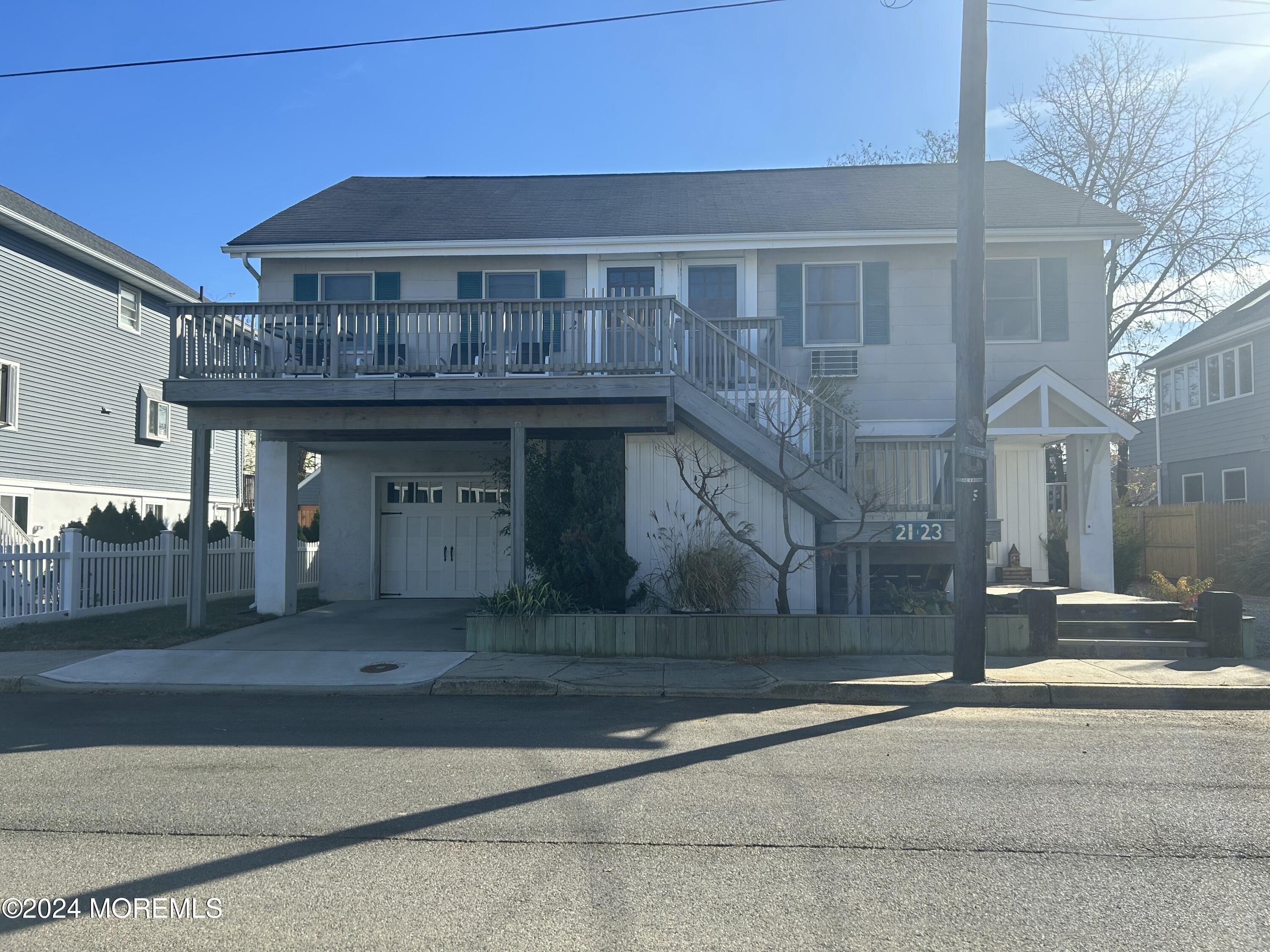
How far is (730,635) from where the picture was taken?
37.3 feet

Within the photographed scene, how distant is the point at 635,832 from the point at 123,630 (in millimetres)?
10714

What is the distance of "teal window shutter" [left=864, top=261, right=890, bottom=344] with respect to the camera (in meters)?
15.9

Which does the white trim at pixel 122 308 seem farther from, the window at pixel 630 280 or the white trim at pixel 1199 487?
the white trim at pixel 1199 487

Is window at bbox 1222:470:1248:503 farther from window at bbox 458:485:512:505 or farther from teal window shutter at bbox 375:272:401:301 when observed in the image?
teal window shutter at bbox 375:272:401:301

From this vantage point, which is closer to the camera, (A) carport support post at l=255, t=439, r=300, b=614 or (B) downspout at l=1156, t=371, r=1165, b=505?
(A) carport support post at l=255, t=439, r=300, b=614

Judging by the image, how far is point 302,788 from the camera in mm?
6086

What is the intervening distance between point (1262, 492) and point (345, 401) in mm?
22158

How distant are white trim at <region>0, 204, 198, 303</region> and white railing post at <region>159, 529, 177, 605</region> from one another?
446 cm

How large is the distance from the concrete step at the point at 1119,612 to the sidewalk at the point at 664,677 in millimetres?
1078

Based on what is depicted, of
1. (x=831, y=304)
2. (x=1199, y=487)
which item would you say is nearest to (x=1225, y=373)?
(x=1199, y=487)

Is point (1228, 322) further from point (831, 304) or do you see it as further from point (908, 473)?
point (908, 473)

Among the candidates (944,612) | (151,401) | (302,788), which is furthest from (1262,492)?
(151,401)

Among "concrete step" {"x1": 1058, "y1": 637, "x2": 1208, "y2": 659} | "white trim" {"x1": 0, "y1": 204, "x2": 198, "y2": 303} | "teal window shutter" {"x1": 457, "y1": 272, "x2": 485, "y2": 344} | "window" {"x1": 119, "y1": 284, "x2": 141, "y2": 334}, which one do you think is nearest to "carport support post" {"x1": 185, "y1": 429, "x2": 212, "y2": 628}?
"teal window shutter" {"x1": 457, "y1": 272, "x2": 485, "y2": 344}

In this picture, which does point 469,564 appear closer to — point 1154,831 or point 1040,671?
point 1040,671
